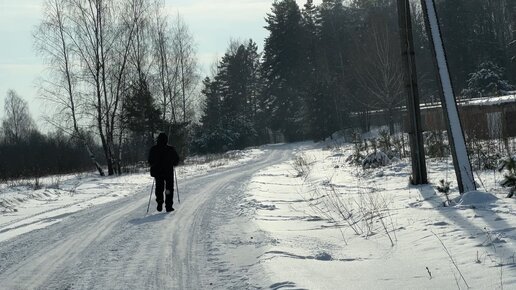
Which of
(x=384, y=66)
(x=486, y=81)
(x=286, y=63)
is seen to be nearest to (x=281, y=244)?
(x=384, y=66)

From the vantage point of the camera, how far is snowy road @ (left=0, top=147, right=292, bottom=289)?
5.70m

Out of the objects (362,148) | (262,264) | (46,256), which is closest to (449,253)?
(262,264)

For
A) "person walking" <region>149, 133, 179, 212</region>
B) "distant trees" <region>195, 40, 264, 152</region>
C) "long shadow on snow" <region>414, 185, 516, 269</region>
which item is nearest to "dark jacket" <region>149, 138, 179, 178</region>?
"person walking" <region>149, 133, 179, 212</region>

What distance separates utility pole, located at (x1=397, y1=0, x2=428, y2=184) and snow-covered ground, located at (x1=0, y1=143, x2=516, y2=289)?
1.58ft

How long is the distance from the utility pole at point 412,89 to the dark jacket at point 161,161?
18.8ft

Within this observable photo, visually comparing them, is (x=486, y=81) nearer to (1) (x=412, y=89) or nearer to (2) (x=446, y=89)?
(1) (x=412, y=89)

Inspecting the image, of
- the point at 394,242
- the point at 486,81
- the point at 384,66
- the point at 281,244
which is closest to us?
the point at 394,242

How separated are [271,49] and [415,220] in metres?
64.3

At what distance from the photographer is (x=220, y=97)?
240 feet

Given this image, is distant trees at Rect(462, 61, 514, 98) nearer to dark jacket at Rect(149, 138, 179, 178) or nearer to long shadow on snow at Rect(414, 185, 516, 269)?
dark jacket at Rect(149, 138, 179, 178)

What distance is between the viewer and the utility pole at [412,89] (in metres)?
11.3

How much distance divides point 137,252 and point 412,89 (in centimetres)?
739

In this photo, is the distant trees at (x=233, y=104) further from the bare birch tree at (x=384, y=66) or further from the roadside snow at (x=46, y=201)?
the roadside snow at (x=46, y=201)

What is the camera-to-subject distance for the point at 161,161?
12.0 metres
